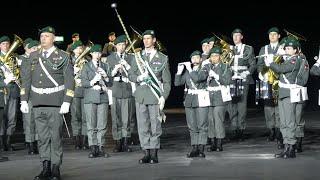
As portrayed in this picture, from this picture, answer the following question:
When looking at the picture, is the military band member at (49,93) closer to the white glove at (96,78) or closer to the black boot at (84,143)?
the white glove at (96,78)

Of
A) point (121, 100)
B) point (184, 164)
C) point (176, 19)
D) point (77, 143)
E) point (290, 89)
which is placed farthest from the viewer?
point (176, 19)

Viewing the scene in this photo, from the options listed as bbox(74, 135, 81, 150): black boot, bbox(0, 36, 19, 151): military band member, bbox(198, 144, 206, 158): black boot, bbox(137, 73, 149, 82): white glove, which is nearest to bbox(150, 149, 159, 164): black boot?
bbox(198, 144, 206, 158): black boot

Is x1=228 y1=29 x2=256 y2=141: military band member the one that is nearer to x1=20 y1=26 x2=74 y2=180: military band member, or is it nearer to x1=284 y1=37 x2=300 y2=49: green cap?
x1=284 y1=37 x2=300 y2=49: green cap

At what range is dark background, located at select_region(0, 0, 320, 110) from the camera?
2366cm

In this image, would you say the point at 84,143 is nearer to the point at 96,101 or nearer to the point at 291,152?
the point at 96,101

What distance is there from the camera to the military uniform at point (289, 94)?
10.8 m

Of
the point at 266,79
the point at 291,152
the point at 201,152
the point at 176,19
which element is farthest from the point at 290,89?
the point at 176,19

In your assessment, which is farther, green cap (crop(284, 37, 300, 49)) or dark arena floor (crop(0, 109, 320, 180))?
green cap (crop(284, 37, 300, 49))

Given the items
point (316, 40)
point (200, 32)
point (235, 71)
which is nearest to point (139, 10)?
point (200, 32)

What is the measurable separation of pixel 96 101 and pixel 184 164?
86.3 inches

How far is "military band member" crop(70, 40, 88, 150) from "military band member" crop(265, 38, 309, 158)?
12.9 feet

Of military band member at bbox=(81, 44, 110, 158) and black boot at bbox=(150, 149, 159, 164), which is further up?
military band member at bbox=(81, 44, 110, 158)

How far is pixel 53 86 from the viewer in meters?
9.03

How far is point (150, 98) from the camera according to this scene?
10539mm
